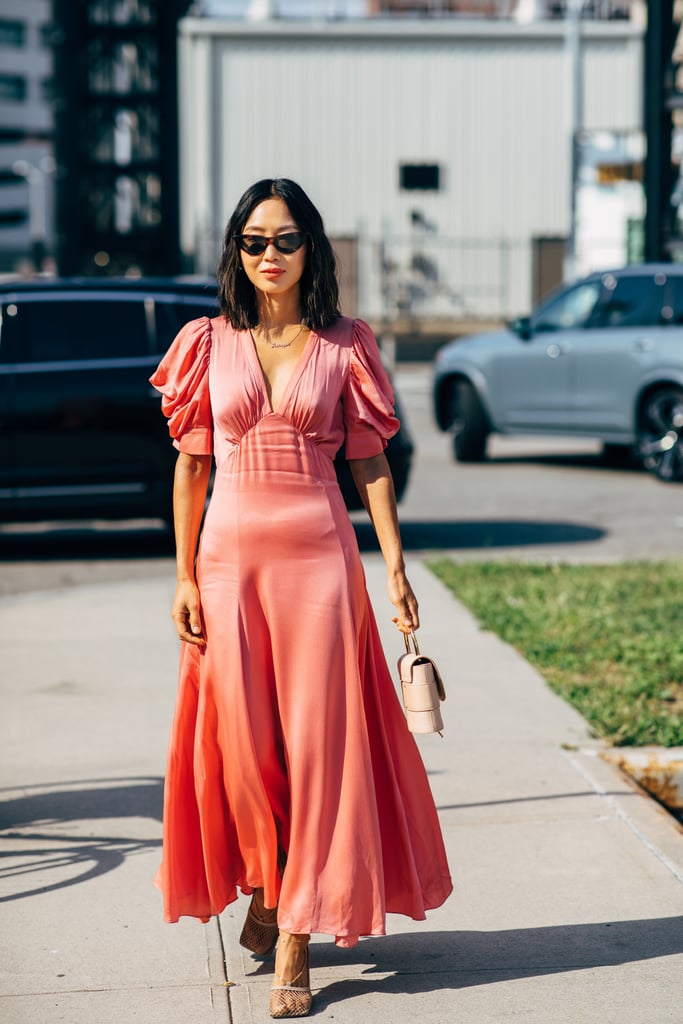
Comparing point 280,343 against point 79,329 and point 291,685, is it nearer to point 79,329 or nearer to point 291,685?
point 291,685

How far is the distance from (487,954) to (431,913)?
1.15ft

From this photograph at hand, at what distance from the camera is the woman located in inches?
147

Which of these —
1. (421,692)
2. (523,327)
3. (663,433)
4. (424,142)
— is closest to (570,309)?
(523,327)

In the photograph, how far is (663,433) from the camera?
1401cm

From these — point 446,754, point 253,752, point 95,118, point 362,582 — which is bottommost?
point 446,754

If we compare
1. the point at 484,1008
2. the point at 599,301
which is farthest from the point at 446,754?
the point at 599,301

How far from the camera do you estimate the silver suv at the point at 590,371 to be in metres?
14.0

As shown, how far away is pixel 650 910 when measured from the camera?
4.42 m

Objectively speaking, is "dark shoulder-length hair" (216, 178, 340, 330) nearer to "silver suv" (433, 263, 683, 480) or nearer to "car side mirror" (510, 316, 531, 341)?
"silver suv" (433, 263, 683, 480)

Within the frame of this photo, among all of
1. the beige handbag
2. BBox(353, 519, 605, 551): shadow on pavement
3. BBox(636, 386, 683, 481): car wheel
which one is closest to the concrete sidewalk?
the beige handbag

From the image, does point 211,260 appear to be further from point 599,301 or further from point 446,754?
point 446,754

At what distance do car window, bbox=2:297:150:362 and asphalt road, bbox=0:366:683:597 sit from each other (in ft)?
4.52

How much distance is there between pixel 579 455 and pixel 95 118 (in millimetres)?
7400

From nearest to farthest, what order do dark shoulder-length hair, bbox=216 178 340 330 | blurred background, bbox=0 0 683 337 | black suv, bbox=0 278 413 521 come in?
dark shoulder-length hair, bbox=216 178 340 330
black suv, bbox=0 278 413 521
blurred background, bbox=0 0 683 337
